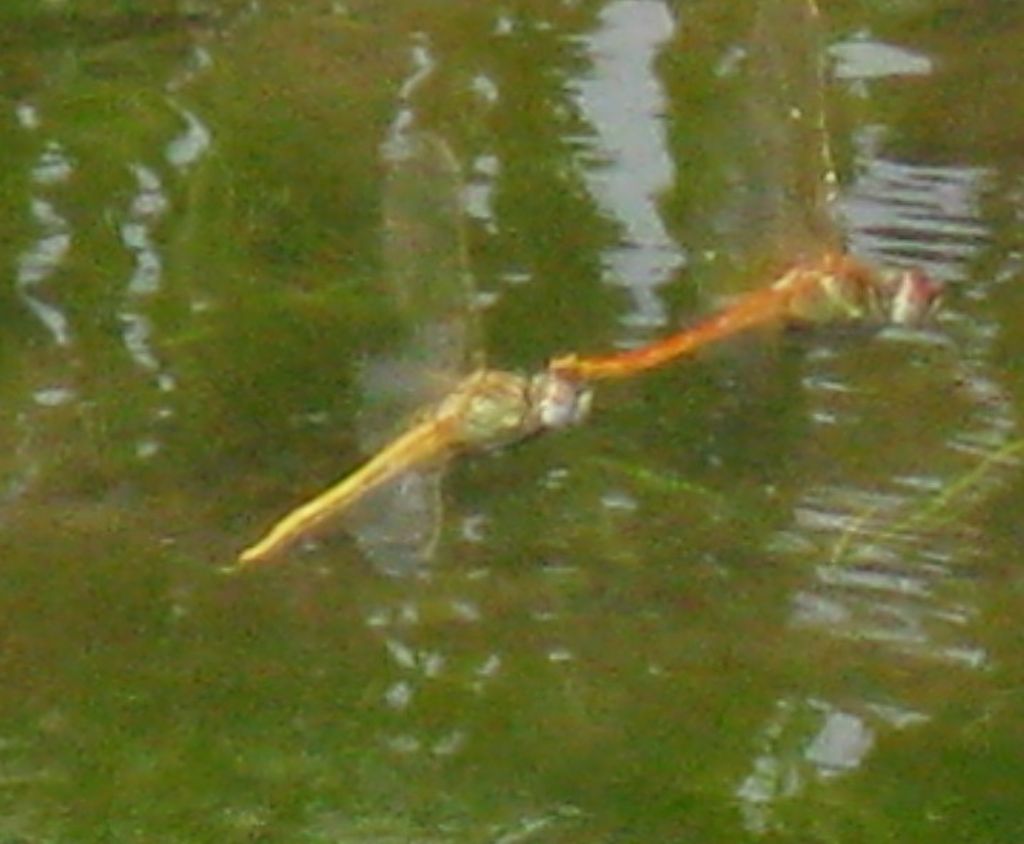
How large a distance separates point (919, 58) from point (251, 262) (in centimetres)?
48

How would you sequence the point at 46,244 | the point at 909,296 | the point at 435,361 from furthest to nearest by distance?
the point at 46,244, the point at 909,296, the point at 435,361

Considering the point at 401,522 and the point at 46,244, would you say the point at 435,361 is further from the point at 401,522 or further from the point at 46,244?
the point at 46,244

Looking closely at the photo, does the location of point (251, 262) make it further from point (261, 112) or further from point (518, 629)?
point (518, 629)

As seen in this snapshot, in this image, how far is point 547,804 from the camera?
5.32 ft

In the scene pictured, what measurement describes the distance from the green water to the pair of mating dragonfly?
0.06 feet

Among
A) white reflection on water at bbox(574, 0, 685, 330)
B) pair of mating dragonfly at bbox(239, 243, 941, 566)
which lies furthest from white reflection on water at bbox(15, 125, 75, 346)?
white reflection on water at bbox(574, 0, 685, 330)

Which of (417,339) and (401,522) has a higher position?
(417,339)

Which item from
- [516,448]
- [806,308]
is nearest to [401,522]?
[516,448]

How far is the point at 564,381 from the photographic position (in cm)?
174

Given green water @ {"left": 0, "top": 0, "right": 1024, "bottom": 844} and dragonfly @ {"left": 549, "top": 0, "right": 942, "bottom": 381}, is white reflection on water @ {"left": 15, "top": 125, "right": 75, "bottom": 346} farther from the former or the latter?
dragonfly @ {"left": 549, "top": 0, "right": 942, "bottom": 381}

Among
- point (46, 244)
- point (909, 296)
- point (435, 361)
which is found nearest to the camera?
point (435, 361)

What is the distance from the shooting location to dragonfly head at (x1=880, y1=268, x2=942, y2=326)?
178 cm

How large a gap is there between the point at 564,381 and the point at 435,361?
0.09 meters

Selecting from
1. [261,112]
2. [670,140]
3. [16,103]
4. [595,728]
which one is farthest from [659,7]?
[595,728]
